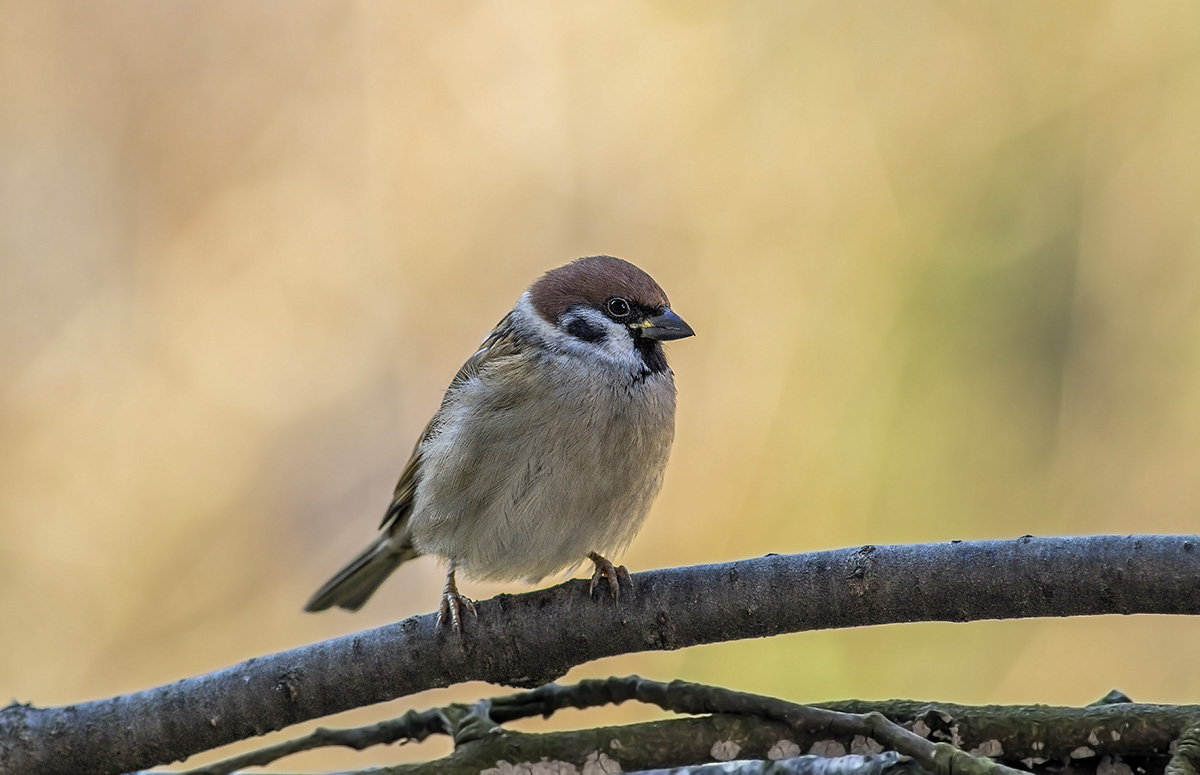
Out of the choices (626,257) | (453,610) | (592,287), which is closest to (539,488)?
(592,287)

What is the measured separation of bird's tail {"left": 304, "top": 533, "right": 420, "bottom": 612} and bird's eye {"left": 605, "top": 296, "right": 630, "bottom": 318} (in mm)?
788

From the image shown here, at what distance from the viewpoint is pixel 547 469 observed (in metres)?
2.38

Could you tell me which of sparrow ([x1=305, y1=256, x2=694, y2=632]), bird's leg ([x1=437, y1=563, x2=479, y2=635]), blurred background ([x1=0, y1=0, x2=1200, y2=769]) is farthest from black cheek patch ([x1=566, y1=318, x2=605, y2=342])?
blurred background ([x1=0, y1=0, x2=1200, y2=769])

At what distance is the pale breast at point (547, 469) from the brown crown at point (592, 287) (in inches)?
6.8

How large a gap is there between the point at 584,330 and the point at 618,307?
0.09m

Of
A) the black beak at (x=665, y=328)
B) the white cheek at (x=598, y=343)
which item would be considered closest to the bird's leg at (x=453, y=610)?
the white cheek at (x=598, y=343)

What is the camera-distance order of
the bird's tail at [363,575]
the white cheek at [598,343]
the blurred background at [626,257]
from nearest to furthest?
the white cheek at [598,343] < the bird's tail at [363,575] < the blurred background at [626,257]

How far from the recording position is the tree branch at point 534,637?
4.79ft

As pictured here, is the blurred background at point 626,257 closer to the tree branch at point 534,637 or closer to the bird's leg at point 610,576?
the bird's leg at point 610,576

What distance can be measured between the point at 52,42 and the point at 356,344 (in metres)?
1.39

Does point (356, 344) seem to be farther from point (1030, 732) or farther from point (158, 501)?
point (1030, 732)

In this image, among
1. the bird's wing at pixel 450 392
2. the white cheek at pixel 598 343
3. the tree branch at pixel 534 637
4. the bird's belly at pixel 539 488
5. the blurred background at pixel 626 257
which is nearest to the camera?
the tree branch at pixel 534 637

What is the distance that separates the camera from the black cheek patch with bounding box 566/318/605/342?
8.34ft

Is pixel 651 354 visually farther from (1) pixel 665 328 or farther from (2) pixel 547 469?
(2) pixel 547 469
